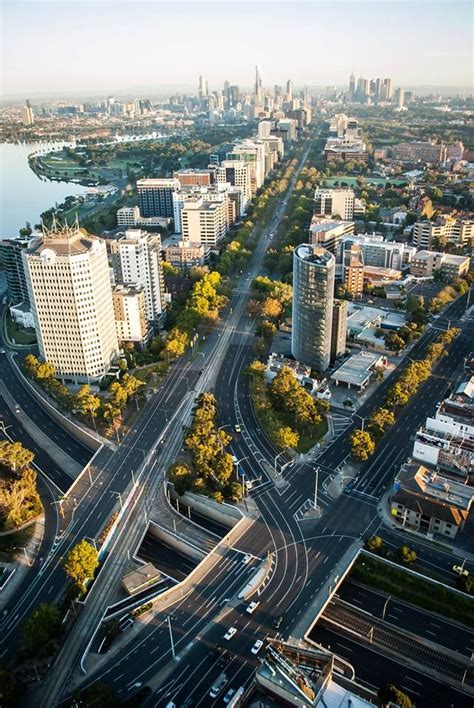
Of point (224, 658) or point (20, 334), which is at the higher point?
point (20, 334)

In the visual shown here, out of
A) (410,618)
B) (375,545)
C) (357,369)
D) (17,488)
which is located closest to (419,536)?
(375,545)

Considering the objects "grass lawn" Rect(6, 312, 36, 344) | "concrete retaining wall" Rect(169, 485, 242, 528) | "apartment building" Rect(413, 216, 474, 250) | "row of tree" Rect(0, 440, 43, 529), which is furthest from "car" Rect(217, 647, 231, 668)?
"apartment building" Rect(413, 216, 474, 250)

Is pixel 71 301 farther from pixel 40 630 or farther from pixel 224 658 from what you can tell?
pixel 224 658

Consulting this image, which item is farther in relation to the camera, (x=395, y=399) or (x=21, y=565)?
(x=395, y=399)

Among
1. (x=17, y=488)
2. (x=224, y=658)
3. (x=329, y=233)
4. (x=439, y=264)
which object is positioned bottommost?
(x=224, y=658)

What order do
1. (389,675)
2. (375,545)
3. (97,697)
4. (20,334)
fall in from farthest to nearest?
(20,334) < (375,545) < (389,675) < (97,697)

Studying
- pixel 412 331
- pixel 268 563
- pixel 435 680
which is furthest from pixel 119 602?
pixel 412 331

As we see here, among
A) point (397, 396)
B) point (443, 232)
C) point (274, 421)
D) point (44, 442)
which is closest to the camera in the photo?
point (274, 421)
